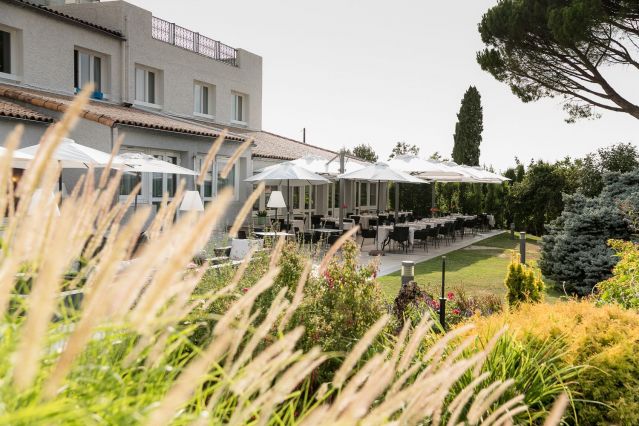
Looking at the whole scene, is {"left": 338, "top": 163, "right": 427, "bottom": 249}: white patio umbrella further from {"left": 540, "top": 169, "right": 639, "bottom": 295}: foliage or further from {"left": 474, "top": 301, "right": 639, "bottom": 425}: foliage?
{"left": 474, "top": 301, "right": 639, "bottom": 425}: foliage

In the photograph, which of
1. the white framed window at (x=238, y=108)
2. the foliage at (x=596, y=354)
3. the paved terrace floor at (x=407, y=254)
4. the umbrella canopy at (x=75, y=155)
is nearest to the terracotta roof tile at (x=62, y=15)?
the white framed window at (x=238, y=108)

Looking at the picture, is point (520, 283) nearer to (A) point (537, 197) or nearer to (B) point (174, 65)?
(B) point (174, 65)

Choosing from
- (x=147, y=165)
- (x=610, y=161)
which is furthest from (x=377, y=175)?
(x=147, y=165)

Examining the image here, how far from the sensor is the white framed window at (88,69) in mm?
20141

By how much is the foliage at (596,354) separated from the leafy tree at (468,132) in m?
38.7

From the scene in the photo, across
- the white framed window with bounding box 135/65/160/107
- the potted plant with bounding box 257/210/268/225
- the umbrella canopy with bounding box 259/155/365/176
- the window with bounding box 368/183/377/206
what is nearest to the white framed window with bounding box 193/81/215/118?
the white framed window with bounding box 135/65/160/107

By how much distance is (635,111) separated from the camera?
21.3m

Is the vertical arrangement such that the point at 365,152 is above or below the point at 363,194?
above

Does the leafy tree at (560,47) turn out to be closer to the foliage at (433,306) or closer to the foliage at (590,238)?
the foliage at (590,238)

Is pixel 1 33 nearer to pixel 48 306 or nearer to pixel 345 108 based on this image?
pixel 345 108

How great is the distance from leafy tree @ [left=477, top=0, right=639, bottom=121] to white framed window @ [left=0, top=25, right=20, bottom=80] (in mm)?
16448

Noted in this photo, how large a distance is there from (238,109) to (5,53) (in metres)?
11.8

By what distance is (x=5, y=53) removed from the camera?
1762 centimetres

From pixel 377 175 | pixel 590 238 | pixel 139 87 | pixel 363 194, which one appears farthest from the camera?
pixel 363 194
